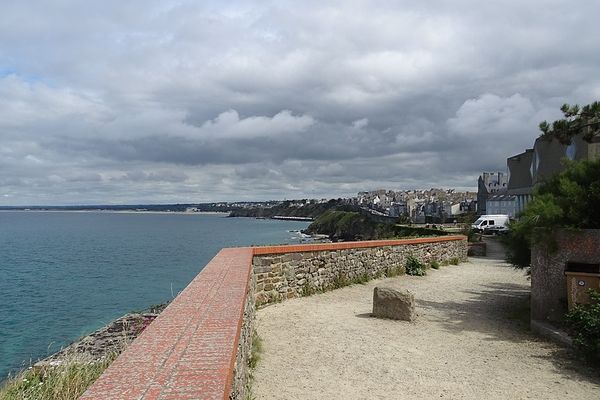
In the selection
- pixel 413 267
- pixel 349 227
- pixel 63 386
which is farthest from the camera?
pixel 349 227

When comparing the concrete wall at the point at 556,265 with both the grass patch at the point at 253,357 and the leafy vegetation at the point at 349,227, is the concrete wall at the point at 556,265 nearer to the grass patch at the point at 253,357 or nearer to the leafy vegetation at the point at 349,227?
the grass patch at the point at 253,357

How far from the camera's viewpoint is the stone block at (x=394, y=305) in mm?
8992

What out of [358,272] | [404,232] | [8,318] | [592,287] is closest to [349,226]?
[404,232]

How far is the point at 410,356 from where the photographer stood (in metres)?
6.88

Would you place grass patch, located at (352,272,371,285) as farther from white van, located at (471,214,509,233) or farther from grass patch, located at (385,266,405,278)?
white van, located at (471,214,509,233)

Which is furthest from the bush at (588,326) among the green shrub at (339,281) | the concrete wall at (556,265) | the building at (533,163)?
the building at (533,163)

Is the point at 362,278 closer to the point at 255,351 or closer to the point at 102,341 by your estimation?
the point at 102,341

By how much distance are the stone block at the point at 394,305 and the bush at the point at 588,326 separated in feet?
8.56

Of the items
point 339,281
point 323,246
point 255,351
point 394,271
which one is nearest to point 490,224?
point 394,271

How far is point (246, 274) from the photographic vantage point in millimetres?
6957

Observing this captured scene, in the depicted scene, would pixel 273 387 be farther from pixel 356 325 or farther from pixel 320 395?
pixel 356 325

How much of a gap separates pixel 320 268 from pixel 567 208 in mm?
5342

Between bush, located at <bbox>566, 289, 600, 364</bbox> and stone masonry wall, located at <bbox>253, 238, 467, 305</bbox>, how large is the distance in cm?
523

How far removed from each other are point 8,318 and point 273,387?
66.1ft
